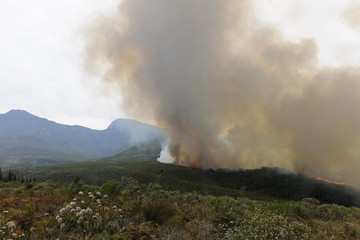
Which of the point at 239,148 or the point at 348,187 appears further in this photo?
the point at 239,148

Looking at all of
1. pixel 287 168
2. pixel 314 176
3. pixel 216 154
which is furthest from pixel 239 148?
pixel 314 176

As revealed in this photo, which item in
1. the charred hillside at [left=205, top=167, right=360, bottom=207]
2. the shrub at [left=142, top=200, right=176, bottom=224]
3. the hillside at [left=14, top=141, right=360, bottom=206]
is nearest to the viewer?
the shrub at [left=142, top=200, right=176, bottom=224]

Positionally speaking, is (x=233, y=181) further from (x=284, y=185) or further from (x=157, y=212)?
(x=157, y=212)

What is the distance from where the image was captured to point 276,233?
817cm

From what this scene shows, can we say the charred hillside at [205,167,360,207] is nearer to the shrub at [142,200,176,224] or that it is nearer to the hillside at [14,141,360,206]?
the hillside at [14,141,360,206]

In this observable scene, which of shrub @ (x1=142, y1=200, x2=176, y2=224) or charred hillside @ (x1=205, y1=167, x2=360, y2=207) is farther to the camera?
charred hillside @ (x1=205, y1=167, x2=360, y2=207)


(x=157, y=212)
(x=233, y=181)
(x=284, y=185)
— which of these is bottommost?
(x=233, y=181)

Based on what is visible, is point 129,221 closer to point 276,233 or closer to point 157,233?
point 157,233

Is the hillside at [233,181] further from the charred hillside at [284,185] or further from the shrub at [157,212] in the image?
the shrub at [157,212]

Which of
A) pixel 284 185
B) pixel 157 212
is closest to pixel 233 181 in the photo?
pixel 284 185

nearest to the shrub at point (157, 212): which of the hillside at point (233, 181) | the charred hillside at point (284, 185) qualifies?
the hillside at point (233, 181)

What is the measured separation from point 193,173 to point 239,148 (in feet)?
147

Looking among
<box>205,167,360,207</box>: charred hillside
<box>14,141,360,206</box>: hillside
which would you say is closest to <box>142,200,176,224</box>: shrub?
<box>14,141,360,206</box>: hillside

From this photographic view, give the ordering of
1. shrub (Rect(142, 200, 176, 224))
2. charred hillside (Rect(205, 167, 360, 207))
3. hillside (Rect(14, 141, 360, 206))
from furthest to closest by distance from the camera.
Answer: charred hillside (Rect(205, 167, 360, 207)) → hillside (Rect(14, 141, 360, 206)) → shrub (Rect(142, 200, 176, 224))
